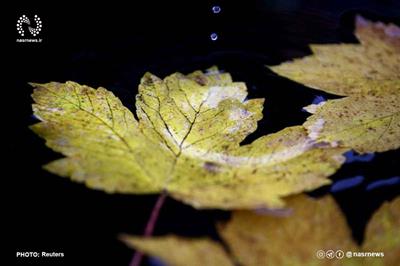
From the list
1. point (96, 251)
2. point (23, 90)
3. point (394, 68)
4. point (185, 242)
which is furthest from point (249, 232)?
point (394, 68)

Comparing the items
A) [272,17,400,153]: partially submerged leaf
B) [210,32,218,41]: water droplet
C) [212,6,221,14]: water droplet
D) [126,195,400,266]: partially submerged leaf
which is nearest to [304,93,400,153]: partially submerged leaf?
[272,17,400,153]: partially submerged leaf

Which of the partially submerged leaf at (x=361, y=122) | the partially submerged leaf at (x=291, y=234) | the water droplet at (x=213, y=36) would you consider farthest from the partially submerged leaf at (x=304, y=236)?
the water droplet at (x=213, y=36)

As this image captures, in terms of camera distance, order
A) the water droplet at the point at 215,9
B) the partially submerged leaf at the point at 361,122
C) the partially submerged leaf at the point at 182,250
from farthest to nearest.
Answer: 1. the water droplet at the point at 215,9
2. the partially submerged leaf at the point at 361,122
3. the partially submerged leaf at the point at 182,250

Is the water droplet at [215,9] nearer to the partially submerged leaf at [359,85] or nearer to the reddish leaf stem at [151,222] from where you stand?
the partially submerged leaf at [359,85]

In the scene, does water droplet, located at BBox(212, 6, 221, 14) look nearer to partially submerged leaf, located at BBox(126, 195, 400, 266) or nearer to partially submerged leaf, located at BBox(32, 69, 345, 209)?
partially submerged leaf, located at BBox(32, 69, 345, 209)

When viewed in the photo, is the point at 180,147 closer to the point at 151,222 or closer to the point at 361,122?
the point at 151,222

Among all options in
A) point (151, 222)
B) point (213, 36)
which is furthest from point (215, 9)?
point (151, 222)
